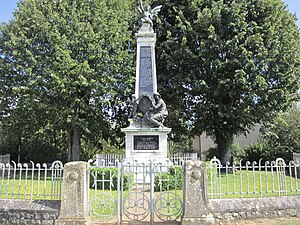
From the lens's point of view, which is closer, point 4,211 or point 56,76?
point 4,211

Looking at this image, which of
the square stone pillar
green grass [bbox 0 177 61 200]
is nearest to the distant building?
green grass [bbox 0 177 61 200]

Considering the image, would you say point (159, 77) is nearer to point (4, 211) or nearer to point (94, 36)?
point (94, 36)

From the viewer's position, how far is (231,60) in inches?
709

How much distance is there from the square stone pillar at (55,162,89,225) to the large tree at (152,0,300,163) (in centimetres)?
1312

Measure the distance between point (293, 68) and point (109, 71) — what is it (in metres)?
11.8

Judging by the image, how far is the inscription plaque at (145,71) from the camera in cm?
1546

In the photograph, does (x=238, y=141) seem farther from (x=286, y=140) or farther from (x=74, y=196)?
(x=74, y=196)

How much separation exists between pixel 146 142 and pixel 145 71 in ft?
13.1

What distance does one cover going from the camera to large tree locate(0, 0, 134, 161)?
18031 mm

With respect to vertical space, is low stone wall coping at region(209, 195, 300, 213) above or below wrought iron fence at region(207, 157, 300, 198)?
below

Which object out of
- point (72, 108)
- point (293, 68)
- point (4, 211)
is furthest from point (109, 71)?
point (4, 211)

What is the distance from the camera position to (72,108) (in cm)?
Result: 1845

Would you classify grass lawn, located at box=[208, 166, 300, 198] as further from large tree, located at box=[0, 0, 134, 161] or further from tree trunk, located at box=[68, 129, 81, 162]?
tree trunk, located at box=[68, 129, 81, 162]

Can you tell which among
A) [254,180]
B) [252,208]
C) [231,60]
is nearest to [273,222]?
[252,208]
